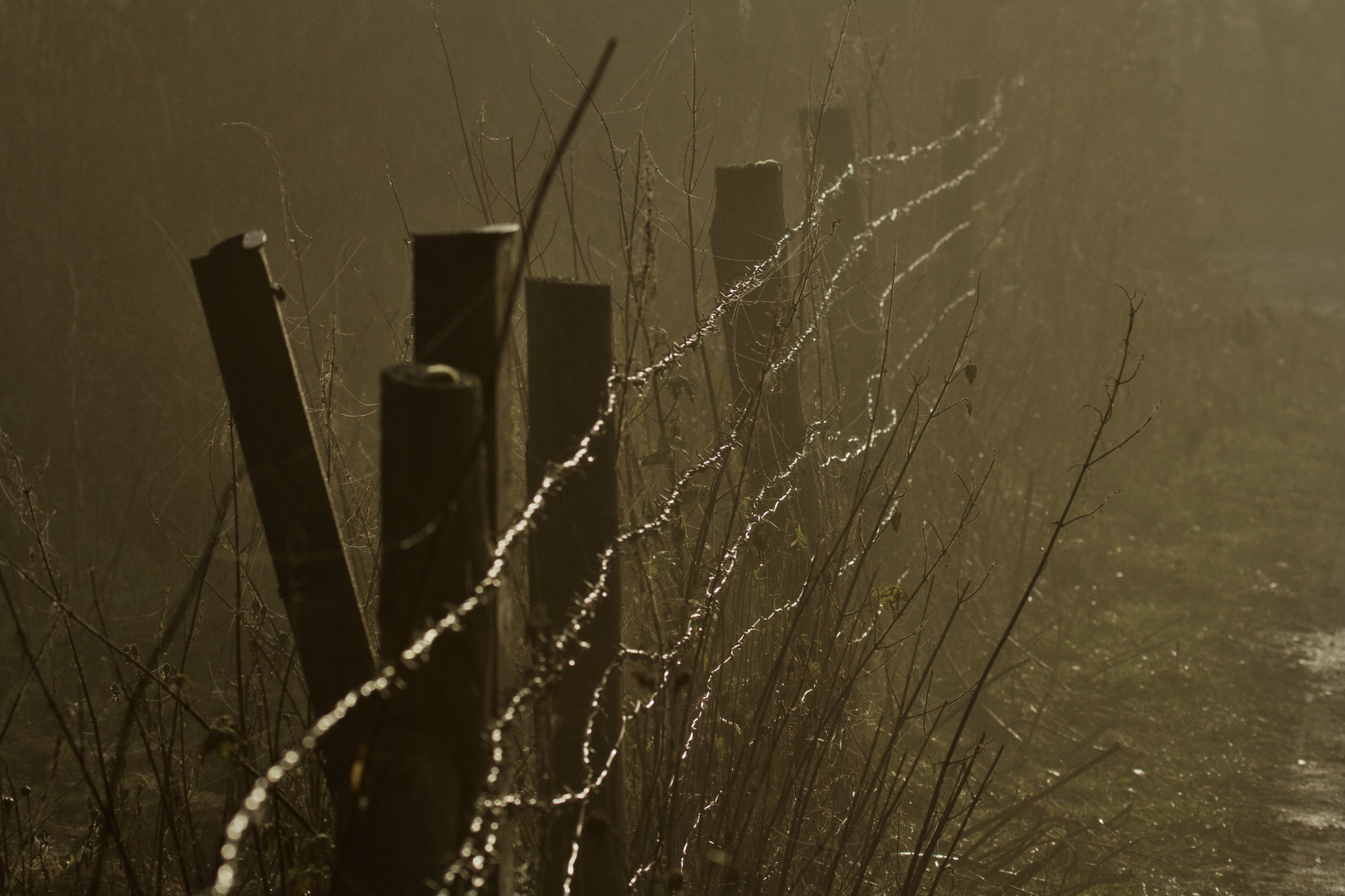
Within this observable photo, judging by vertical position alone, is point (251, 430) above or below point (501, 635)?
above

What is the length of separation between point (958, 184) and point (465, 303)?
4979 mm

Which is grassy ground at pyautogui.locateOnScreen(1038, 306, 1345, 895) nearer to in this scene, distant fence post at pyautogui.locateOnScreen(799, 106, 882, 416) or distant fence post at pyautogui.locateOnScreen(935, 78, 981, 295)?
distant fence post at pyautogui.locateOnScreen(935, 78, 981, 295)

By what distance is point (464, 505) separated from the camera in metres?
1.33

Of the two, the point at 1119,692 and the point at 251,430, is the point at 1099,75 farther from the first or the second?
the point at 251,430

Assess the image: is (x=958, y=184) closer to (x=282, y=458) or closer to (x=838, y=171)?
(x=838, y=171)

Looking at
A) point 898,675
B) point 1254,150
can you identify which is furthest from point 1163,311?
point 1254,150

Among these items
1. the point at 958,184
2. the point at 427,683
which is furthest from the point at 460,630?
the point at 958,184

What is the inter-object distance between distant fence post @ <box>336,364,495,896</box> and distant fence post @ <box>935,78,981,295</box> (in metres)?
4.59

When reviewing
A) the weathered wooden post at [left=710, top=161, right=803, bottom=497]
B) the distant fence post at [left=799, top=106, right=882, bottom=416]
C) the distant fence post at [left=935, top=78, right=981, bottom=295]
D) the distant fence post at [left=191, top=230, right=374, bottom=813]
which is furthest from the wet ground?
the distant fence post at [left=191, top=230, right=374, bottom=813]

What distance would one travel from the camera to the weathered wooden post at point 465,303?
136cm

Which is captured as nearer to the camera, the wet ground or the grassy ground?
the wet ground

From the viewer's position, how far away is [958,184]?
19.7 feet

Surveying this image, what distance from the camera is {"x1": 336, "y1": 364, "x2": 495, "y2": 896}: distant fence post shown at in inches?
51.2

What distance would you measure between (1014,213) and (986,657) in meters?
3.71
